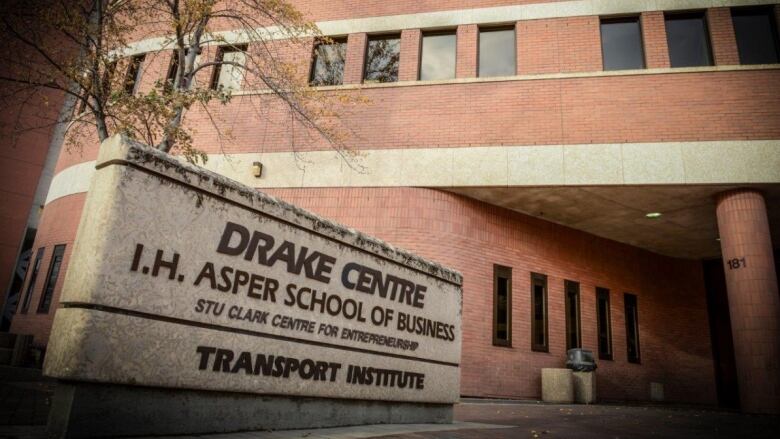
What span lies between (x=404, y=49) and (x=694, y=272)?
13731 mm

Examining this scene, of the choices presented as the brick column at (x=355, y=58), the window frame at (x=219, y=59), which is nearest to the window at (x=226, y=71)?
the window frame at (x=219, y=59)

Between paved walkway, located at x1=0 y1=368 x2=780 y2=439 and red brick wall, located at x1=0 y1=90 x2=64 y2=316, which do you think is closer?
paved walkway, located at x1=0 y1=368 x2=780 y2=439

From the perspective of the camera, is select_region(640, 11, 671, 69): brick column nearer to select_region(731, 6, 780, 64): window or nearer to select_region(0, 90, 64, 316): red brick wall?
select_region(731, 6, 780, 64): window

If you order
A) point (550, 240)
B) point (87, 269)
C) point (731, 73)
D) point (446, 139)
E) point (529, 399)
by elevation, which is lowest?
point (529, 399)

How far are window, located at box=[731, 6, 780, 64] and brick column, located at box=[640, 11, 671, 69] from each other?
178cm

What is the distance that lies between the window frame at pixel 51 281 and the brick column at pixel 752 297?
18.7 meters

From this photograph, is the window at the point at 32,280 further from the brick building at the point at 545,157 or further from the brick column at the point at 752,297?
the brick column at the point at 752,297

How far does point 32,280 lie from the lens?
15539 mm

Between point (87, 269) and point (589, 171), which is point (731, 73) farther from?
point (87, 269)

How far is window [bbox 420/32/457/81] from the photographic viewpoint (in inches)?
504

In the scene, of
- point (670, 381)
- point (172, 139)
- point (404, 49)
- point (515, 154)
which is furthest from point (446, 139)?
point (670, 381)

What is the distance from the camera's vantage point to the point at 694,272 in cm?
1719

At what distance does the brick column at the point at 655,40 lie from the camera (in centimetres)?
1158

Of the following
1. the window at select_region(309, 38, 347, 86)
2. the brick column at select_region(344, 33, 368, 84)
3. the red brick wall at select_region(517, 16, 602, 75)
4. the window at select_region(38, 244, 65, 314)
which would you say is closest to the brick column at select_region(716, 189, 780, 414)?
the red brick wall at select_region(517, 16, 602, 75)
